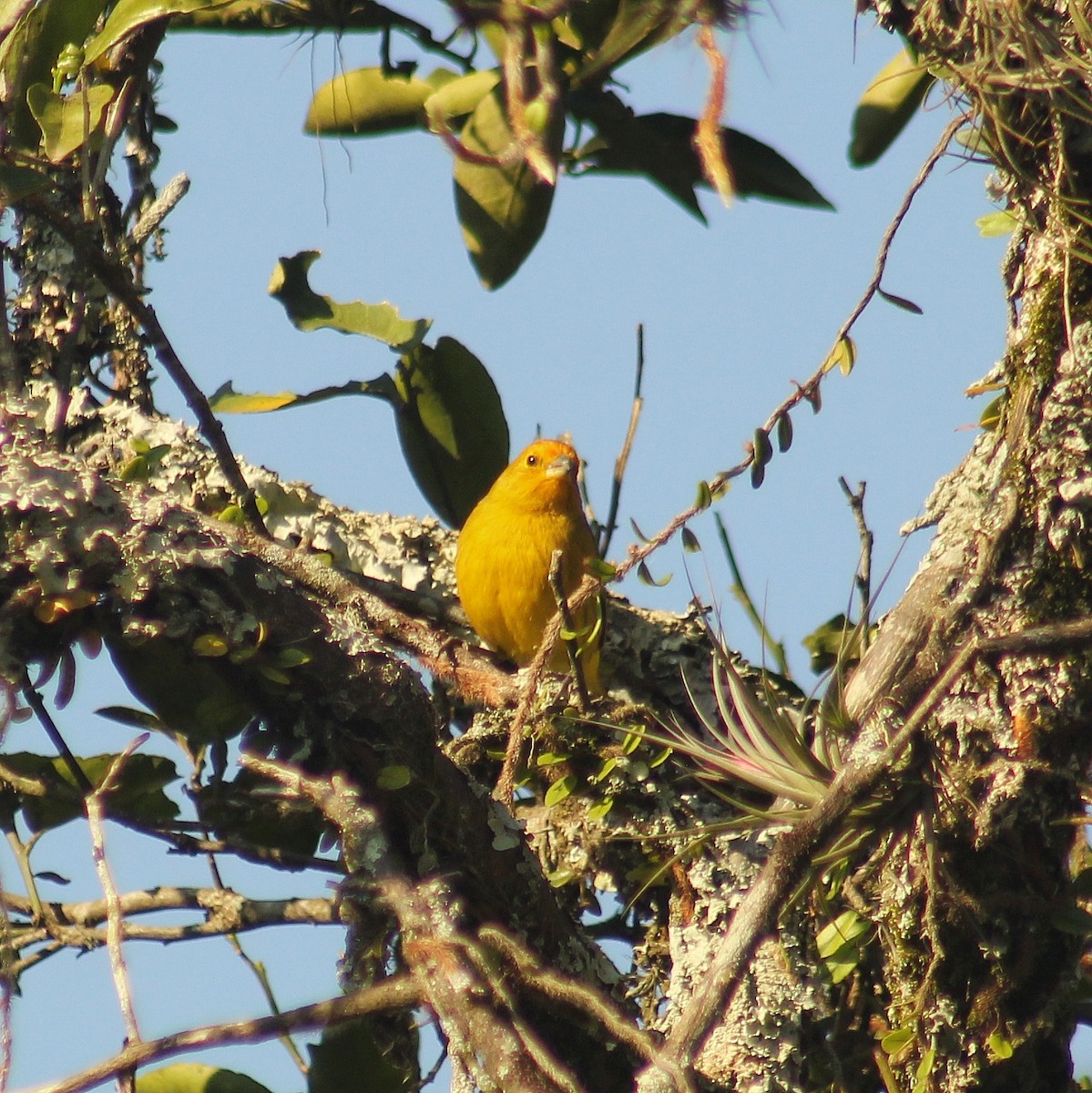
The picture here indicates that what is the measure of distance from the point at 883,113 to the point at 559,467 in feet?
7.73

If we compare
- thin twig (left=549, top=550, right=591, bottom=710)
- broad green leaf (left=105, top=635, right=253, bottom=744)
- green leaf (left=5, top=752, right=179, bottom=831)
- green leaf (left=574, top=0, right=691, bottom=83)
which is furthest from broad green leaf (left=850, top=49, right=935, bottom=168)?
green leaf (left=5, top=752, right=179, bottom=831)

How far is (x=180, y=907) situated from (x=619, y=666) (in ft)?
4.96

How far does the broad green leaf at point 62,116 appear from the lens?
3074 mm

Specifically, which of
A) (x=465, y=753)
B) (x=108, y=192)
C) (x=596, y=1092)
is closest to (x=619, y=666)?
(x=465, y=753)

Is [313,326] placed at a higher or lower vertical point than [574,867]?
higher

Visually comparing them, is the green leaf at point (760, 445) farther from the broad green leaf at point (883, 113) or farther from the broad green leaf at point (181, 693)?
the broad green leaf at point (883, 113)

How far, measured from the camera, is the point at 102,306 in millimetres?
4109

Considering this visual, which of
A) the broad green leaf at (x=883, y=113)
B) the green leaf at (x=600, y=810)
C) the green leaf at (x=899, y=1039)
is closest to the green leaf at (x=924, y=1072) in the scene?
the green leaf at (x=899, y=1039)

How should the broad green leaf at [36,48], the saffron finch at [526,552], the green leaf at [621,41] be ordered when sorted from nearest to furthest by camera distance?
the green leaf at [621,41], the broad green leaf at [36,48], the saffron finch at [526,552]

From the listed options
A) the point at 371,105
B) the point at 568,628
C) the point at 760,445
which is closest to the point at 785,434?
the point at 760,445

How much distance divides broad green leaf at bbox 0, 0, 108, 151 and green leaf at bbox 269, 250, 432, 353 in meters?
0.95

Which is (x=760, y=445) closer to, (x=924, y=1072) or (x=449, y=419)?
(x=924, y=1072)

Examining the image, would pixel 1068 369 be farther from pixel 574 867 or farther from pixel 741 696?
pixel 574 867

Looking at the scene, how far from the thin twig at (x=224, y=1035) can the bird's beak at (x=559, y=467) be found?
4.13 metres
